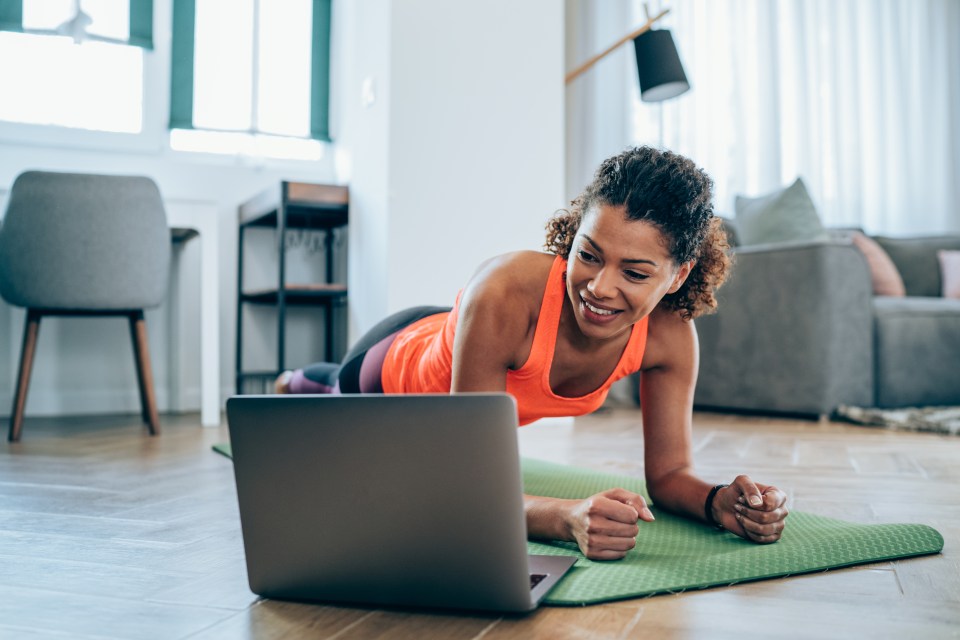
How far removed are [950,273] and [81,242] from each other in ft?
11.6

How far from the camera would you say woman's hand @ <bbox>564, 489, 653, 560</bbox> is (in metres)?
1.06

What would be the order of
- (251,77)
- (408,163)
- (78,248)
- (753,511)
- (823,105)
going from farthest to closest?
(823,105) < (251,77) < (408,163) < (78,248) < (753,511)

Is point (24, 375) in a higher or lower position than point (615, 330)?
lower

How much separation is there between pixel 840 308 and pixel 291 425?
266 cm

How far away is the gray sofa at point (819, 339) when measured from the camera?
10.1ft

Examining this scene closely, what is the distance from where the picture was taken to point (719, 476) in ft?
6.11

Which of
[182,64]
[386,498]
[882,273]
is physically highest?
[182,64]

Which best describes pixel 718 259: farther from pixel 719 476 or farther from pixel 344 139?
pixel 344 139

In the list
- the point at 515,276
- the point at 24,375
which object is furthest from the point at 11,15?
the point at 515,276

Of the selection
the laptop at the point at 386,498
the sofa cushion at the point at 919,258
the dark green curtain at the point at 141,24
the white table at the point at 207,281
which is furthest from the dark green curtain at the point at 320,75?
the laptop at the point at 386,498

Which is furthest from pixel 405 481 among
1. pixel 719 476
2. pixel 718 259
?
pixel 719 476

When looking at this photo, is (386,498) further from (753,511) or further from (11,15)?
(11,15)

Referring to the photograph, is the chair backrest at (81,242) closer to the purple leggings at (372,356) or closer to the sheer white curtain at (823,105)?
the purple leggings at (372,356)

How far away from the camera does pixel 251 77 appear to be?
12.0 ft
